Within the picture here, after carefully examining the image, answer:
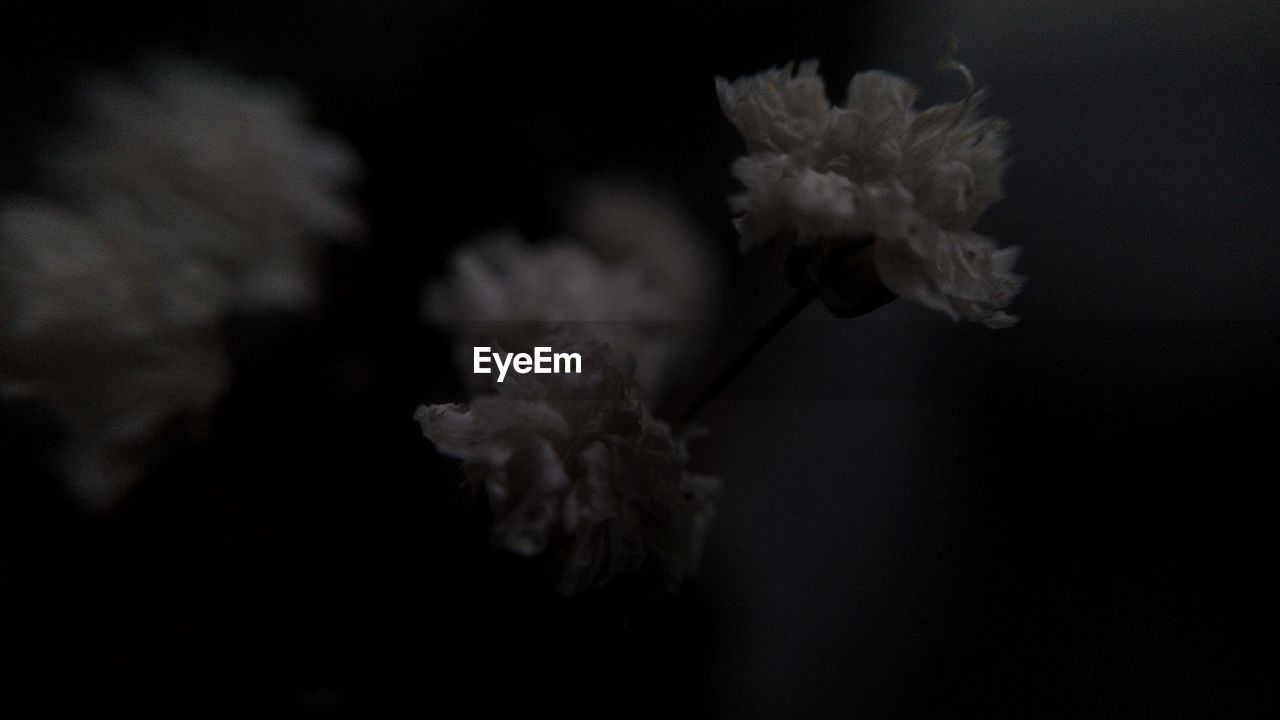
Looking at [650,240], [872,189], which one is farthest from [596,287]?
[872,189]

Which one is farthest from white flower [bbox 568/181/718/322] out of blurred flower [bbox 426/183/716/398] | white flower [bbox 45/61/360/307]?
white flower [bbox 45/61/360/307]

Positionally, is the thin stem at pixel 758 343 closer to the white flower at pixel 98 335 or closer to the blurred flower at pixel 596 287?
the blurred flower at pixel 596 287

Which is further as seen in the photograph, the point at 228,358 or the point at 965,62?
the point at 965,62

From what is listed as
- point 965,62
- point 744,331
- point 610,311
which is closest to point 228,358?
point 610,311

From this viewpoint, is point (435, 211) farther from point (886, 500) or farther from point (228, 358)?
point (886, 500)

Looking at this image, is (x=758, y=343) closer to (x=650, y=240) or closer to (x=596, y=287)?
(x=596, y=287)

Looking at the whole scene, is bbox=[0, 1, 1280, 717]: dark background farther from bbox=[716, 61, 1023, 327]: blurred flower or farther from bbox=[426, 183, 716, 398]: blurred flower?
bbox=[716, 61, 1023, 327]: blurred flower

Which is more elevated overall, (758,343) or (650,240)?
(650,240)
